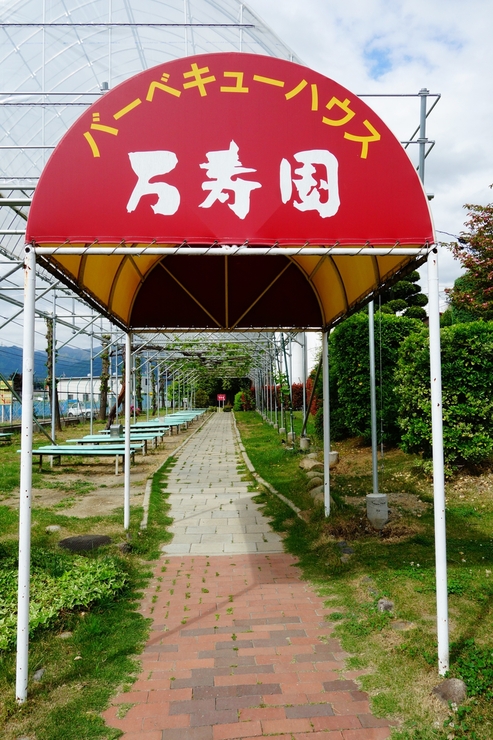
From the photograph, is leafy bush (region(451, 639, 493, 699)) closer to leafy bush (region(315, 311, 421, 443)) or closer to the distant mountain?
leafy bush (region(315, 311, 421, 443))

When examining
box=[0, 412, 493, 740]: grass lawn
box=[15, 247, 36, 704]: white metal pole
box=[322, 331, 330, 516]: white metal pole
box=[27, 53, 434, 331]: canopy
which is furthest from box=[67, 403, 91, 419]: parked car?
box=[27, 53, 434, 331]: canopy

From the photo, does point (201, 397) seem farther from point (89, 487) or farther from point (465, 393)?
point (465, 393)

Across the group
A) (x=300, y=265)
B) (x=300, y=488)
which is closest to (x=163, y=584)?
(x=300, y=265)

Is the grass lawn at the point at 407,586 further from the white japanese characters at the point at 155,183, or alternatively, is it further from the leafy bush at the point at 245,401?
the leafy bush at the point at 245,401

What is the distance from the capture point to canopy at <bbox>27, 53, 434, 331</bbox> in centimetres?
352

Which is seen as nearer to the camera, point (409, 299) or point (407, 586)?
point (407, 586)

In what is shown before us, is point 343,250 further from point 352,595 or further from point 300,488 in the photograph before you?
point 300,488

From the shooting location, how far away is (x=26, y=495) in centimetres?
331

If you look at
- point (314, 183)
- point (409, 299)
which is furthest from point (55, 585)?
point (409, 299)

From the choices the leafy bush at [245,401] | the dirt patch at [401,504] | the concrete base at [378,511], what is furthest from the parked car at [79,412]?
the concrete base at [378,511]

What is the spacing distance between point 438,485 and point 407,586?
5.46 feet

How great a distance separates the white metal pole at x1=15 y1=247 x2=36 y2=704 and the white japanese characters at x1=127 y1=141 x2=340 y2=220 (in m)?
0.88

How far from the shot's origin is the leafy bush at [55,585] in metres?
3.92

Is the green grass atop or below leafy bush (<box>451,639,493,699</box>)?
below
